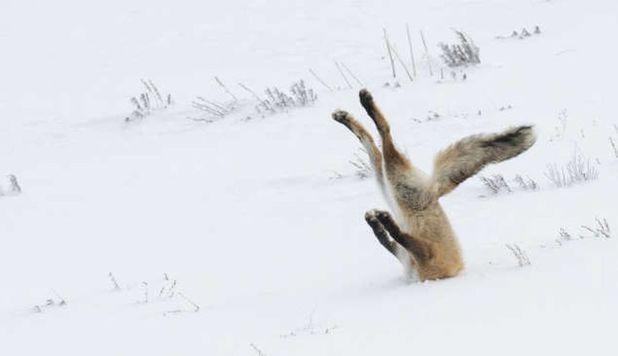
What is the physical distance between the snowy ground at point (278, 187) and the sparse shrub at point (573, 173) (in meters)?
0.10

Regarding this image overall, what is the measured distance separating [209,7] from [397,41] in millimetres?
3932

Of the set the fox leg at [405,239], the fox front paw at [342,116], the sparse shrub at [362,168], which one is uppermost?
the fox front paw at [342,116]

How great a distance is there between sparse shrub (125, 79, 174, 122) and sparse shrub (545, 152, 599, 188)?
5.30m

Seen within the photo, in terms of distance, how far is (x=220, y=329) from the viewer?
4949 millimetres

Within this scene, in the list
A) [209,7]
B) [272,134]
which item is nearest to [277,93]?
[272,134]

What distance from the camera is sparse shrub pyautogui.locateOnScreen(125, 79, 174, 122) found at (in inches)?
436

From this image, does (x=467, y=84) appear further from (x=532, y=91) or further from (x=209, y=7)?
(x=209, y=7)

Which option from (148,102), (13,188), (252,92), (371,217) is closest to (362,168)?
(252,92)

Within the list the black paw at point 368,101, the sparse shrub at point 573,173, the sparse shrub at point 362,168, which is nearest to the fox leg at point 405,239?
the black paw at point 368,101

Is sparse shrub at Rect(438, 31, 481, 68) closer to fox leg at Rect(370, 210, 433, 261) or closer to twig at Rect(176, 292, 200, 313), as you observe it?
twig at Rect(176, 292, 200, 313)

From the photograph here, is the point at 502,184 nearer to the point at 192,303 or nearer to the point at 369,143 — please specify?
the point at 369,143

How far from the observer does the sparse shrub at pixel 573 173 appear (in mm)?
6684

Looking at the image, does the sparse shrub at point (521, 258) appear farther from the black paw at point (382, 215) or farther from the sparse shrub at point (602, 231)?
the black paw at point (382, 215)

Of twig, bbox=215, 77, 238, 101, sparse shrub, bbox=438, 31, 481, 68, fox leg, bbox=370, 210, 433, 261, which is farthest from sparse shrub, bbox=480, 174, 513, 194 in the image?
twig, bbox=215, 77, 238, 101
